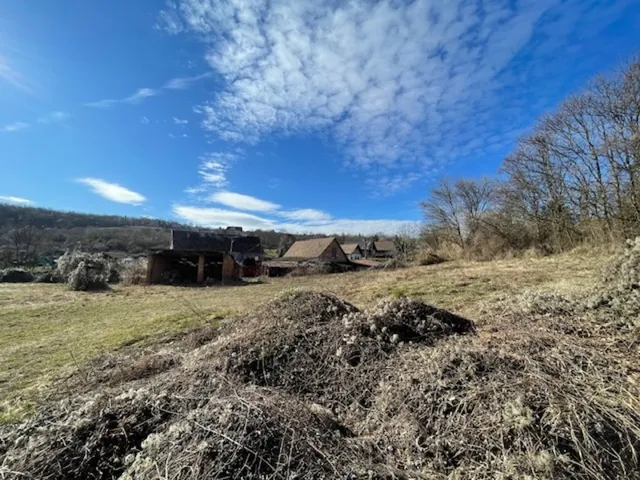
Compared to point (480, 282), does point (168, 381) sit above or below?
below

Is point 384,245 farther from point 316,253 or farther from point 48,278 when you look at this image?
point 48,278

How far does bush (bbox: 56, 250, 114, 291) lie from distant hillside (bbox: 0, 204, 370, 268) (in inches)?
396

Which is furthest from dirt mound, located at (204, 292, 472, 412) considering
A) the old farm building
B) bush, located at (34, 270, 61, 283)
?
bush, located at (34, 270, 61, 283)

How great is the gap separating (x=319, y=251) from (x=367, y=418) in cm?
3853

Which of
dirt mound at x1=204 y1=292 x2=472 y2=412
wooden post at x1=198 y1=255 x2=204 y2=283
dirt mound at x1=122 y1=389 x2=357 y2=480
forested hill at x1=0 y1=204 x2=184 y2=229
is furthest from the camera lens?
forested hill at x1=0 y1=204 x2=184 y2=229

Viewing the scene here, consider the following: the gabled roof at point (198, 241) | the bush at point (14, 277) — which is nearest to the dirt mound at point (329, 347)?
the bush at point (14, 277)

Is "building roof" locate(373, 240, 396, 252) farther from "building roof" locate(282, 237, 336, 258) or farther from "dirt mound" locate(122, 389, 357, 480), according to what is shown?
"dirt mound" locate(122, 389, 357, 480)

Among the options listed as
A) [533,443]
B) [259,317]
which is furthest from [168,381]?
[533,443]

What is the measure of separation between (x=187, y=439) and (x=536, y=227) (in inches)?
873

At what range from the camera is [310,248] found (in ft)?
141

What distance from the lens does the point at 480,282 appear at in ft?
29.5

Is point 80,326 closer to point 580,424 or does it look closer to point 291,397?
point 291,397

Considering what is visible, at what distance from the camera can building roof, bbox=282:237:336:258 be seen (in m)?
41.2

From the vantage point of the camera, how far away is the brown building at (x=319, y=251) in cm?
4053
